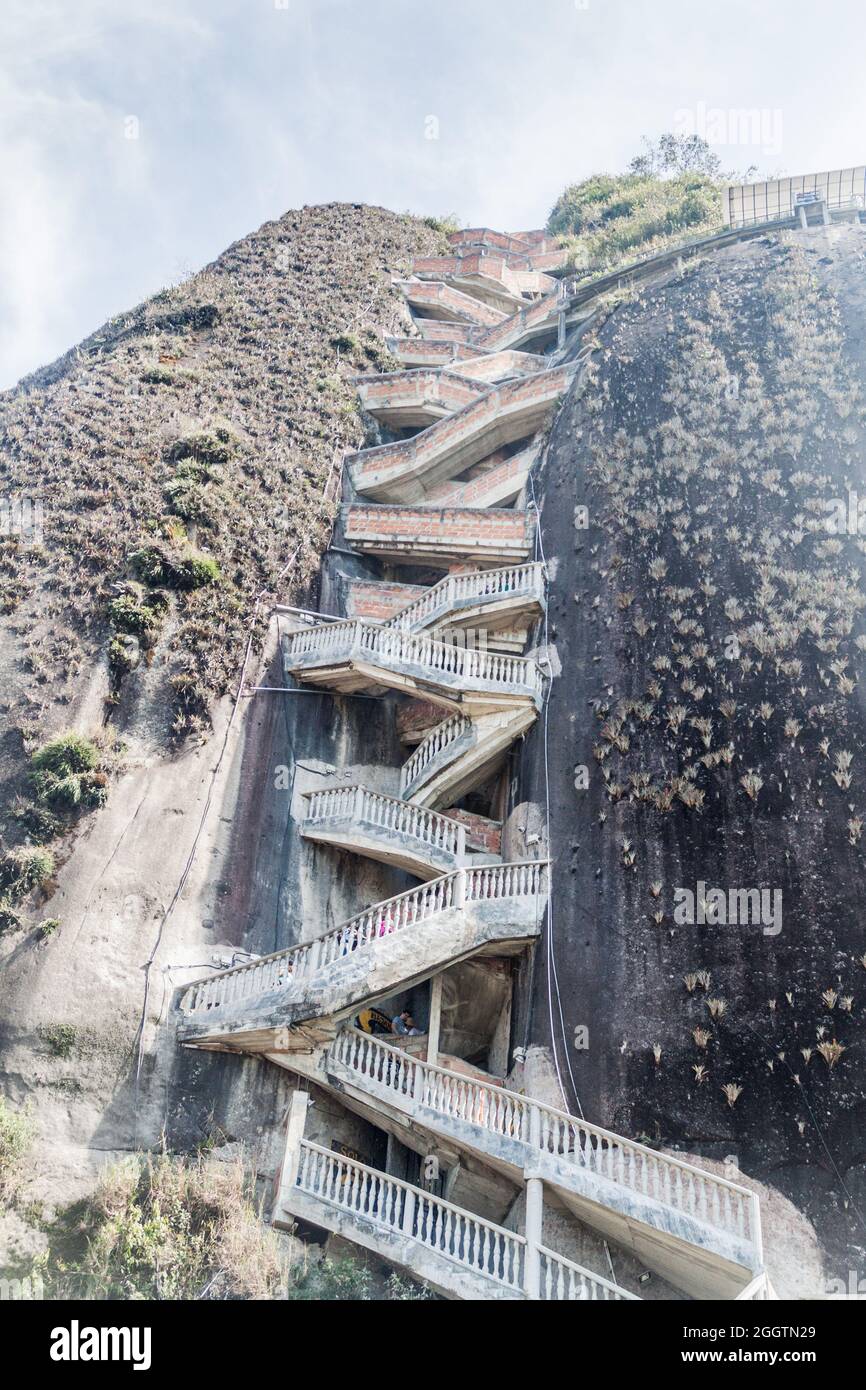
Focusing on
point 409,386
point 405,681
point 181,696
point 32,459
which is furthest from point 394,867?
point 409,386

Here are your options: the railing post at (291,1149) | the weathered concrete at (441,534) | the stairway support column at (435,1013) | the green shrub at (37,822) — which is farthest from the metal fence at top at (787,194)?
the railing post at (291,1149)

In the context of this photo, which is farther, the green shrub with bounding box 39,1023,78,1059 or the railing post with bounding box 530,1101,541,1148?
the green shrub with bounding box 39,1023,78,1059

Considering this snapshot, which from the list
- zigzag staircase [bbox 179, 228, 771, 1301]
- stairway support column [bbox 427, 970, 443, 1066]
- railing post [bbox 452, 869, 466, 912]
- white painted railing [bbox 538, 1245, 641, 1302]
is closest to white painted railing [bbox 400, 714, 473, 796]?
zigzag staircase [bbox 179, 228, 771, 1301]

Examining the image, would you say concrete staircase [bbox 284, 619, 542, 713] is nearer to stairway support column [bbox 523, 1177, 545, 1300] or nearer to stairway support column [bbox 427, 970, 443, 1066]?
stairway support column [bbox 427, 970, 443, 1066]

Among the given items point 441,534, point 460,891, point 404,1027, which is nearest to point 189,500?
point 441,534

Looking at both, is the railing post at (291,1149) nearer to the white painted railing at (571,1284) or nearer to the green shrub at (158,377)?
the white painted railing at (571,1284)

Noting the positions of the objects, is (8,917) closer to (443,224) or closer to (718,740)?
(718,740)
